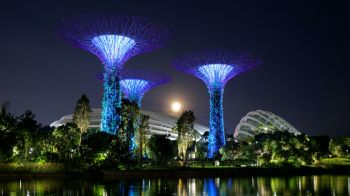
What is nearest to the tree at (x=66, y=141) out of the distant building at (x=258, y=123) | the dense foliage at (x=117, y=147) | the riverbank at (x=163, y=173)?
the dense foliage at (x=117, y=147)

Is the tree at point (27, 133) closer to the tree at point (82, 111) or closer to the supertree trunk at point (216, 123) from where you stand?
the tree at point (82, 111)

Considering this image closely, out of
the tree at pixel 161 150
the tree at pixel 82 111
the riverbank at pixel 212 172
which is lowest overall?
the riverbank at pixel 212 172

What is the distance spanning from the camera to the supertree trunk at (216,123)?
7081 cm

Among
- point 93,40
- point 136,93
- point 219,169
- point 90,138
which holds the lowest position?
point 219,169

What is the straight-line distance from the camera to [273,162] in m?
55.8

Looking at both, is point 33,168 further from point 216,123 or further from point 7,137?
point 216,123

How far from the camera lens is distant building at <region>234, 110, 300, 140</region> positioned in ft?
409

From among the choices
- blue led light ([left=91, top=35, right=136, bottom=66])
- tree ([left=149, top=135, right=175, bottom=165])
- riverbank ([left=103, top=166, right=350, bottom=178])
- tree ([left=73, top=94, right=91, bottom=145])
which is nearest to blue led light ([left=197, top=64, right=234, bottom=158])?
tree ([left=149, top=135, right=175, bottom=165])

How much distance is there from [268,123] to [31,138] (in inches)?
3399

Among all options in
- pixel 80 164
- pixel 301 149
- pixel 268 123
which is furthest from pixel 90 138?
pixel 268 123

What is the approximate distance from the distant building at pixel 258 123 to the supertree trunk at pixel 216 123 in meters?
53.1

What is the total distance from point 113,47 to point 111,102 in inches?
271

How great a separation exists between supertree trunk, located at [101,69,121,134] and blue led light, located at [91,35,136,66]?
1.44m

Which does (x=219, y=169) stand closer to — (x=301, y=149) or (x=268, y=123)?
(x=301, y=149)
